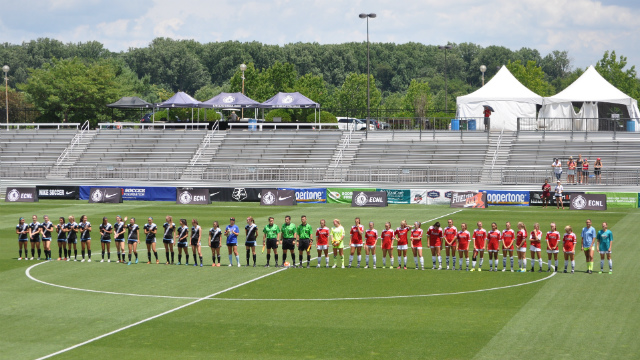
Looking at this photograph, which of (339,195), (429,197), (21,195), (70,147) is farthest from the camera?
(70,147)

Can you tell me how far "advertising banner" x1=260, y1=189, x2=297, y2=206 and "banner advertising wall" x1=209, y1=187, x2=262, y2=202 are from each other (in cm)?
156

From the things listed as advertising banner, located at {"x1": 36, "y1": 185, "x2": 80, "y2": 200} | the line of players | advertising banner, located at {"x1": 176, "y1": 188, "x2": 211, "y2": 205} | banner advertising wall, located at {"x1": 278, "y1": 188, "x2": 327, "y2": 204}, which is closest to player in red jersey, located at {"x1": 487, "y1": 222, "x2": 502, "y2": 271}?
the line of players

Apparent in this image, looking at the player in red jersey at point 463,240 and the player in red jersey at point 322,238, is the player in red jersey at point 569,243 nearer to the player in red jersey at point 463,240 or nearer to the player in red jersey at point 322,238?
the player in red jersey at point 463,240

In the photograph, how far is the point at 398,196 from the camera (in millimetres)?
48781

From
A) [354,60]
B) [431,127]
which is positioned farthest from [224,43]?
[431,127]

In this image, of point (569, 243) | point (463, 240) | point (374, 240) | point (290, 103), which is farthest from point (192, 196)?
point (569, 243)

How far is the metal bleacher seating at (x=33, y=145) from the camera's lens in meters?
63.5

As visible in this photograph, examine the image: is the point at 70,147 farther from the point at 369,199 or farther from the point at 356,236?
the point at 356,236

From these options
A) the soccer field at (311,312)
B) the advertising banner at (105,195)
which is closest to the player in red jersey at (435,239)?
the soccer field at (311,312)

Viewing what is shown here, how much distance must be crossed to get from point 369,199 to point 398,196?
78.8 inches

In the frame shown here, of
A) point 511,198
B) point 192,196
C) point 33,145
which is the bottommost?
point 511,198

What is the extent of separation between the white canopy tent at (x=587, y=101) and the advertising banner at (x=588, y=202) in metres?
14.5

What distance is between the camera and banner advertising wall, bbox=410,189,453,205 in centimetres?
4815

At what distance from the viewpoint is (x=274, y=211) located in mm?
45719
